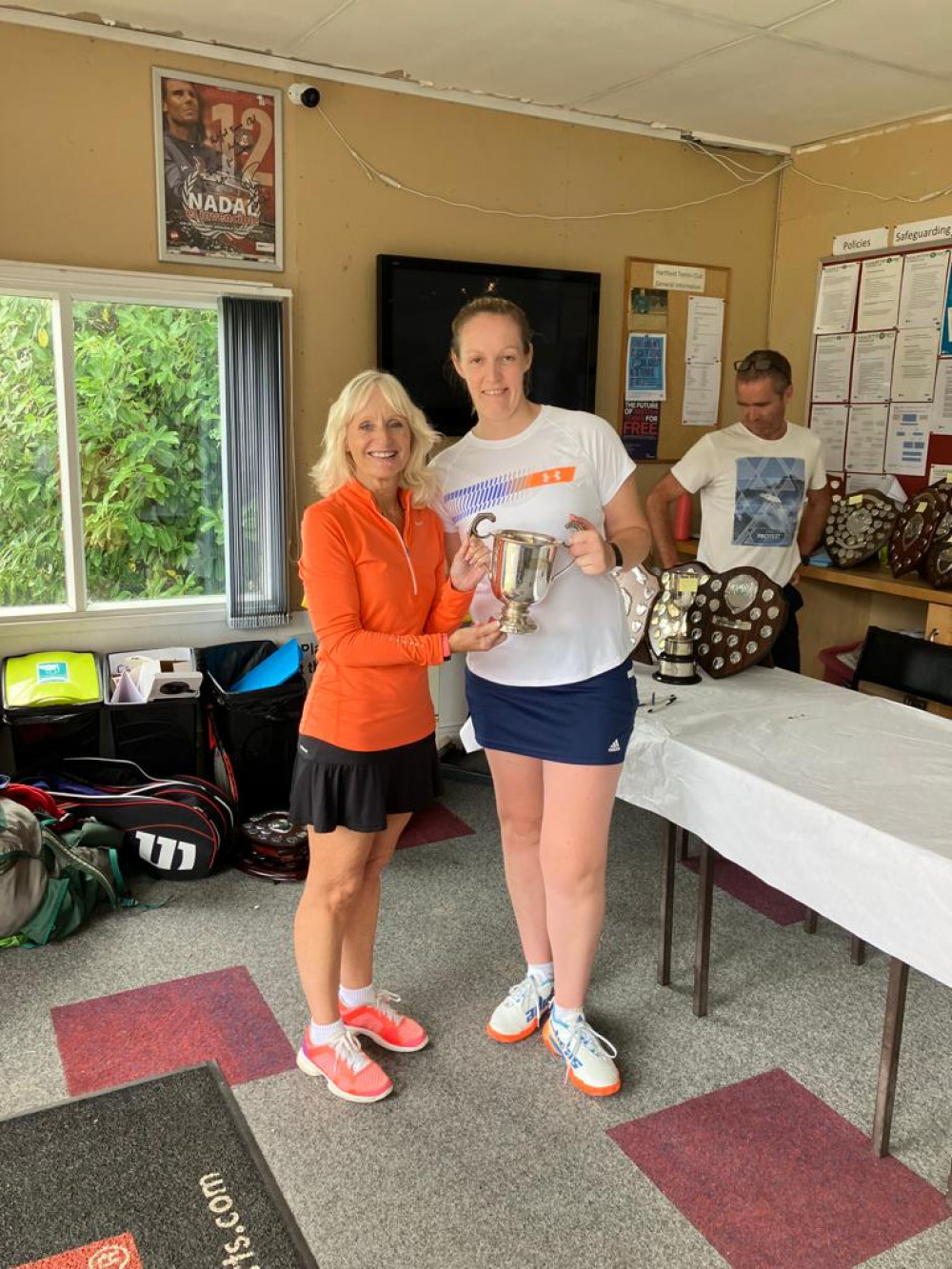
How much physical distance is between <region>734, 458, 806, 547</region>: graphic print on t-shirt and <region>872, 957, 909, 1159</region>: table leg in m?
1.84


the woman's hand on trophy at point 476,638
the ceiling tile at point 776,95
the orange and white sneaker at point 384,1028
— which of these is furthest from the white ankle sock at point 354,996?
the ceiling tile at point 776,95

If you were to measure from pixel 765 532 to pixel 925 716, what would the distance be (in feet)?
4.14

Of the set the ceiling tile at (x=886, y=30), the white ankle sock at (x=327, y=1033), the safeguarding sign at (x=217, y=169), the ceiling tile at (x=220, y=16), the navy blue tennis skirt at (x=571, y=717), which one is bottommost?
the white ankle sock at (x=327, y=1033)

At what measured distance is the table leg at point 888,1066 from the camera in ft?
6.42

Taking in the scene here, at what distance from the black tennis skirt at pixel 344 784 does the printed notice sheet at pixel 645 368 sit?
2.99m

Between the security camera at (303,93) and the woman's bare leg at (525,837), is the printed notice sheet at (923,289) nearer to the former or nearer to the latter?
the security camera at (303,93)

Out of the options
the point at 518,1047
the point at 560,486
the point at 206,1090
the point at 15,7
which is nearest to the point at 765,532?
the point at 560,486

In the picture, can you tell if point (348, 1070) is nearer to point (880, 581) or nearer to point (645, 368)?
point (880, 581)

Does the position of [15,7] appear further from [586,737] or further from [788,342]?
[788,342]

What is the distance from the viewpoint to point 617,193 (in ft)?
14.2

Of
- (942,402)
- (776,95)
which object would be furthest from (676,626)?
(776,95)

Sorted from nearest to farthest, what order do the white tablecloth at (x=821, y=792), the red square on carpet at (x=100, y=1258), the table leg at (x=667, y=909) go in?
the red square on carpet at (x=100, y=1258)
the white tablecloth at (x=821, y=792)
the table leg at (x=667, y=909)

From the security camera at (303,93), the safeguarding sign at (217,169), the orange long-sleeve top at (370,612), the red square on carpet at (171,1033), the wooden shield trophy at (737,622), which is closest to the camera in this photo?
the orange long-sleeve top at (370,612)

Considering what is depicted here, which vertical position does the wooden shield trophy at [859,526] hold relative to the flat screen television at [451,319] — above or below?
below
